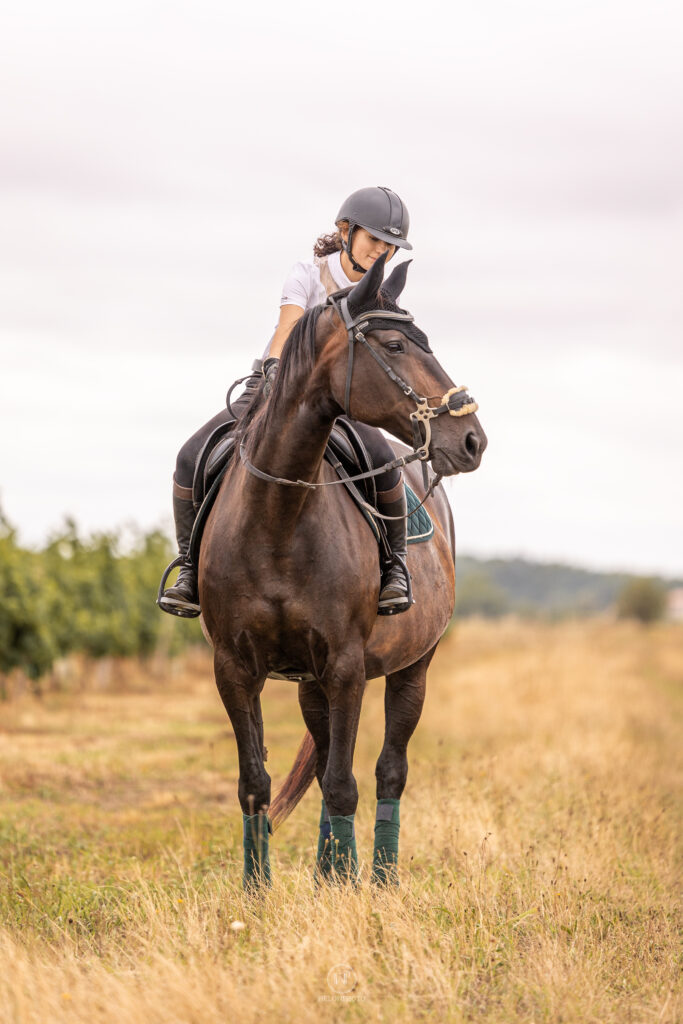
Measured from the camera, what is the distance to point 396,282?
5867 mm

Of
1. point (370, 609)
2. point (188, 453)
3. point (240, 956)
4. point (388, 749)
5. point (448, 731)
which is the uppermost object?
point (188, 453)

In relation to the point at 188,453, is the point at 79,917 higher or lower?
lower

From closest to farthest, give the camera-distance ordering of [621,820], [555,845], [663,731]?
[555,845], [621,820], [663,731]

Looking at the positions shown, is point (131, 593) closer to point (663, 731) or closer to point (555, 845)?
point (663, 731)

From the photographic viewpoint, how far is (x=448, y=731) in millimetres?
19297

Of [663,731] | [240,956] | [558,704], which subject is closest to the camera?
[240,956]

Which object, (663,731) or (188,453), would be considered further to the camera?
(663,731)

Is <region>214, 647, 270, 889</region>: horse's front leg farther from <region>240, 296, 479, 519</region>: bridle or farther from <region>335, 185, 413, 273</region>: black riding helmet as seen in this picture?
<region>335, 185, 413, 273</region>: black riding helmet

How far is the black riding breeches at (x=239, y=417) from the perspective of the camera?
6.74 meters

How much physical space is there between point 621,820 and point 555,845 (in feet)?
4.29

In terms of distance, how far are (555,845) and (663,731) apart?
1109cm

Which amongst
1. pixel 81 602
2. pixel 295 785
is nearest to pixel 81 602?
pixel 81 602

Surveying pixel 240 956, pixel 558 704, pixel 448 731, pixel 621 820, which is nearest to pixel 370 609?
pixel 240 956

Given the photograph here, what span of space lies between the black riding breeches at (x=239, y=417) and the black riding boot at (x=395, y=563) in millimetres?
82
